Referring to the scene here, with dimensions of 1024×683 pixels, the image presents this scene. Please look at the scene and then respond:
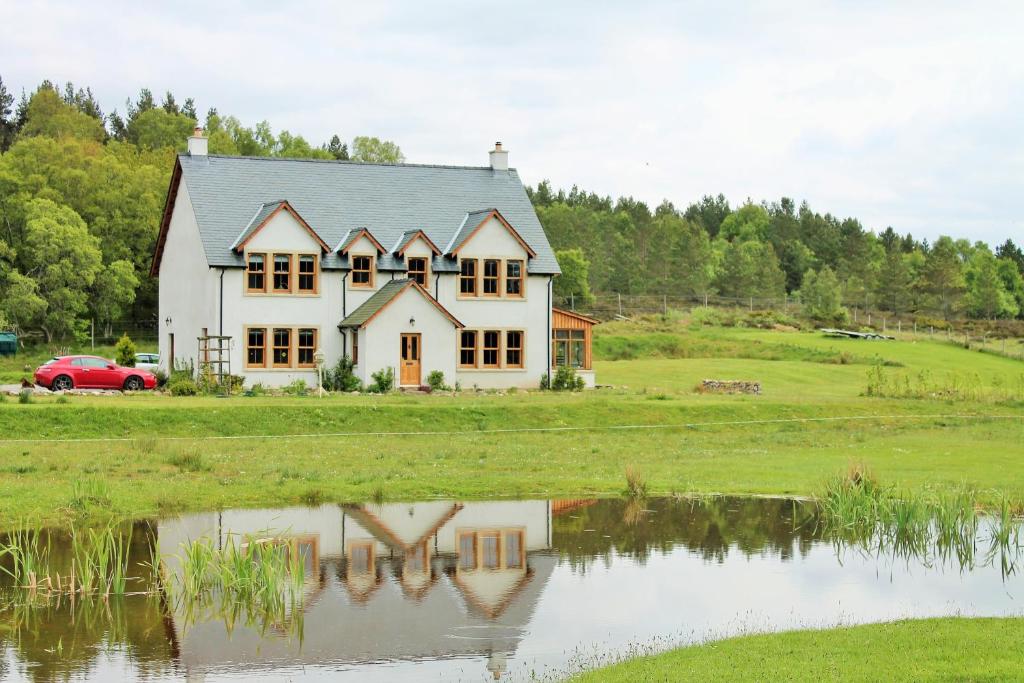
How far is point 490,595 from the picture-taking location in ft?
55.8

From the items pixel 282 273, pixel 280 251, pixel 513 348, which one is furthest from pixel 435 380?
pixel 280 251

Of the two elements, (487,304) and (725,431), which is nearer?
(725,431)

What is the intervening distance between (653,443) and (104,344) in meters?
48.5

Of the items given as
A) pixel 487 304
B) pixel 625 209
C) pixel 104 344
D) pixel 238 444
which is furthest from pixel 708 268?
pixel 238 444

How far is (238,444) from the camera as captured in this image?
32812 mm

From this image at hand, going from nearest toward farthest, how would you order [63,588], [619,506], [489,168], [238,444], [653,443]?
[63,588]
[619,506]
[238,444]
[653,443]
[489,168]

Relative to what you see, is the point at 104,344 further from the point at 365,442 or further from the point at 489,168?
the point at 365,442

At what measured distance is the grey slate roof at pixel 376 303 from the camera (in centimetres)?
4869

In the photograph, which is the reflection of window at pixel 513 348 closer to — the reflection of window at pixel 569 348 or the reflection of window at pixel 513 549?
the reflection of window at pixel 569 348

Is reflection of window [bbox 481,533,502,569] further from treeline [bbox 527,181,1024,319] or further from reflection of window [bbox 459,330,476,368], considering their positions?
treeline [bbox 527,181,1024,319]

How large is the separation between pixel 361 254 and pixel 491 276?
5.35m

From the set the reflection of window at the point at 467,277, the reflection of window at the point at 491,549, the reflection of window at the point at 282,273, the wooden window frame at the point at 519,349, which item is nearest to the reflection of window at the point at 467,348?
the wooden window frame at the point at 519,349

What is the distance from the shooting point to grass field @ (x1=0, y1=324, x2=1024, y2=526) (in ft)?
81.5

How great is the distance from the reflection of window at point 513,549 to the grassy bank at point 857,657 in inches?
205
